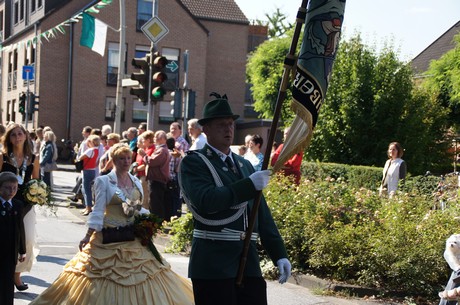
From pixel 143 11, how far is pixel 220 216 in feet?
139

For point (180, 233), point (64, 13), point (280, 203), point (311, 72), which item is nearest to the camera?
point (311, 72)

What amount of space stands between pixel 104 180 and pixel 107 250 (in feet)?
2.22

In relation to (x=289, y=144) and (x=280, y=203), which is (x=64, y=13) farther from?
(x=289, y=144)

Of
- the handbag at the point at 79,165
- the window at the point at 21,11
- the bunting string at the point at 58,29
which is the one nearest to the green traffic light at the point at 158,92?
the handbag at the point at 79,165

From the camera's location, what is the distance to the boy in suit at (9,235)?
6.67 meters

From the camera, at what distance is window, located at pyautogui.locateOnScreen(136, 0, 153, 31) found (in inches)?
1780

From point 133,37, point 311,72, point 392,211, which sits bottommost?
point 392,211

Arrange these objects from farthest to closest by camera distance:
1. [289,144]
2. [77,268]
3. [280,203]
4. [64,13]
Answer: [64,13], [280,203], [77,268], [289,144]

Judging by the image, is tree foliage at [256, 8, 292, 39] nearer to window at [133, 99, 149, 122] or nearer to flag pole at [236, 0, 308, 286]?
window at [133, 99, 149, 122]

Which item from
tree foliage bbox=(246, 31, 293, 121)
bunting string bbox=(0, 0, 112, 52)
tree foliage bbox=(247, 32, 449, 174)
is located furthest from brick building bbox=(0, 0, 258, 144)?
tree foliage bbox=(247, 32, 449, 174)

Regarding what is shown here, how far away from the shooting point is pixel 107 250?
691 cm

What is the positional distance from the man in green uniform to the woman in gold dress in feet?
8.01

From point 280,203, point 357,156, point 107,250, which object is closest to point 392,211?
point 280,203

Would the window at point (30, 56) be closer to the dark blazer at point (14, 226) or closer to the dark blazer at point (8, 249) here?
the dark blazer at point (14, 226)
